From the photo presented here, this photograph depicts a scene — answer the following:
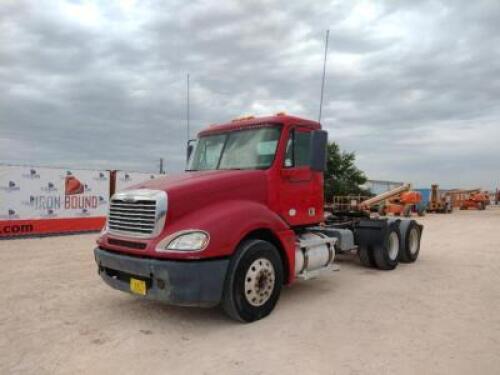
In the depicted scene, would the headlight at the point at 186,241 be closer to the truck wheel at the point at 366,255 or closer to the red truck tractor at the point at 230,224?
the red truck tractor at the point at 230,224

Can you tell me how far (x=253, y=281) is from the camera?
518 cm

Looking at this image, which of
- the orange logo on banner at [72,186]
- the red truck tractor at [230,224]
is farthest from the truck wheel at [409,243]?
the orange logo on banner at [72,186]

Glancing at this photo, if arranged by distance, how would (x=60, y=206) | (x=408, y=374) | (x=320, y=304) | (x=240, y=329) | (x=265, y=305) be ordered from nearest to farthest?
(x=408, y=374) < (x=240, y=329) < (x=265, y=305) < (x=320, y=304) < (x=60, y=206)

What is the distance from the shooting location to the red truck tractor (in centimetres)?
Answer: 471

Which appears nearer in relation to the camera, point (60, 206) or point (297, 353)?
point (297, 353)

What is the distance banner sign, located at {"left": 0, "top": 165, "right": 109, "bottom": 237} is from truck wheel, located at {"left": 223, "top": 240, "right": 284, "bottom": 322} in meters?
11.2

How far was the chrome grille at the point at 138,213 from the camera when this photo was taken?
15.9 feet

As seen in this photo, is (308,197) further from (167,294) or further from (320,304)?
(167,294)

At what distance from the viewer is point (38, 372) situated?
12.5 feet

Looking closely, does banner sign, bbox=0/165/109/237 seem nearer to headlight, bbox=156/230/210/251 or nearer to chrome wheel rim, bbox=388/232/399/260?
headlight, bbox=156/230/210/251

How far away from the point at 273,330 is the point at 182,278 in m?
1.27

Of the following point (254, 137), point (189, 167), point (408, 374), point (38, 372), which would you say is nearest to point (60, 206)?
point (189, 167)

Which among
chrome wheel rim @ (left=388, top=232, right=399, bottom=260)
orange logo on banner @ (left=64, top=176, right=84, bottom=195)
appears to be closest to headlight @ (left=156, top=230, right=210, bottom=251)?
chrome wheel rim @ (left=388, top=232, right=399, bottom=260)

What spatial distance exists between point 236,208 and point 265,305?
4.33 ft
